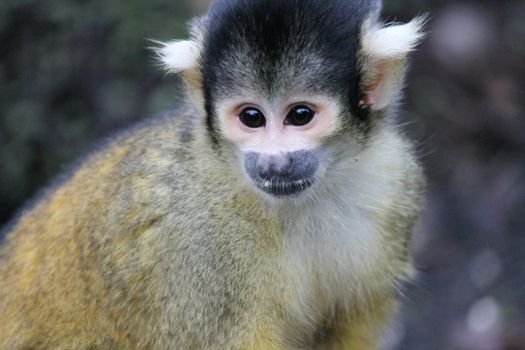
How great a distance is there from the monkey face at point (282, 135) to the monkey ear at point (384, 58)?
23cm

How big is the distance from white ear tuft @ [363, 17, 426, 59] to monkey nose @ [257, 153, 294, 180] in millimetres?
546

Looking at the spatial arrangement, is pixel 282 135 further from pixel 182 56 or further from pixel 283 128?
pixel 182 56

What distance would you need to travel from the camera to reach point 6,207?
25.2 ft

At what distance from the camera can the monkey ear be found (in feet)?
11.8

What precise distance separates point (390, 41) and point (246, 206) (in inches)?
34.8

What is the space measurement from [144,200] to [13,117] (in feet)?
12.8

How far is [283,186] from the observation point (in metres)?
3.55

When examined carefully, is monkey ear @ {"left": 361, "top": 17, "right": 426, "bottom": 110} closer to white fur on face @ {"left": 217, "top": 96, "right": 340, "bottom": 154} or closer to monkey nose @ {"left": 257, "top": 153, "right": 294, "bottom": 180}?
white fur on face @ {"left": 217, "top": 96, "right": 340, "bottom": 154}

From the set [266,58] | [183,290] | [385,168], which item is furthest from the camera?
[385,168]

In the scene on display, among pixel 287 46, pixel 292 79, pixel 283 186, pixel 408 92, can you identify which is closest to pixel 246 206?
pixel 283 186

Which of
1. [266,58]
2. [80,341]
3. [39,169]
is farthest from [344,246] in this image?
[39,169]

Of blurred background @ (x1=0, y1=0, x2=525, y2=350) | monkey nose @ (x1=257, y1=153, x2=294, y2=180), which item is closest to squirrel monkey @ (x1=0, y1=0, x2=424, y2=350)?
monkey nose @ (x1=257, y1=153, x2=294, y2=180)

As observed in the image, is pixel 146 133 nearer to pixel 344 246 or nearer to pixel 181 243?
pixel 181 243

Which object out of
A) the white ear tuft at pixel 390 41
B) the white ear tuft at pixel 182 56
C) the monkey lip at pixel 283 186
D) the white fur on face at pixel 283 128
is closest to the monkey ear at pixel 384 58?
the white ear tuft at pixel 390 41
